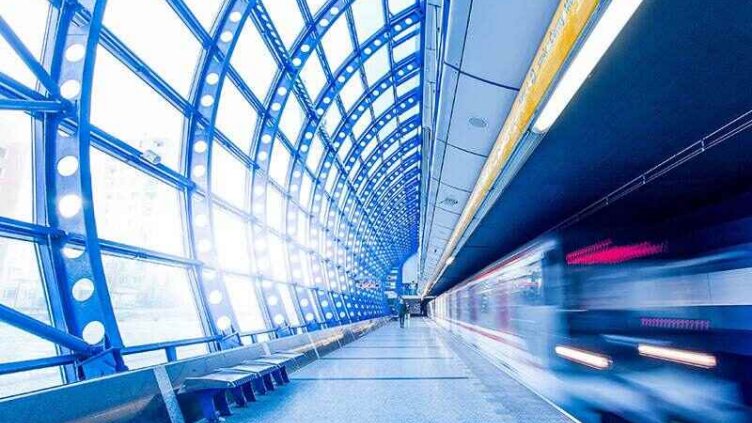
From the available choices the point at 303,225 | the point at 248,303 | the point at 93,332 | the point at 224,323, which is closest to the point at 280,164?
the point at 303,225

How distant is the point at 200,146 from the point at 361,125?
33.8 feet

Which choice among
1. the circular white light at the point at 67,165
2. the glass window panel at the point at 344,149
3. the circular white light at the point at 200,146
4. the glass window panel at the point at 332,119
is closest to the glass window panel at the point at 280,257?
the glass window panel at the point at 332,119

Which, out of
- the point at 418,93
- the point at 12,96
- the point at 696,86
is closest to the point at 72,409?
the point at 12,96

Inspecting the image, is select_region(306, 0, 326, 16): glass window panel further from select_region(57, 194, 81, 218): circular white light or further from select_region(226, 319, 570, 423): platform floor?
select_region(226, 319, 570, 423): platform floor

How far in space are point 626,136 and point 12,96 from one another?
570cm

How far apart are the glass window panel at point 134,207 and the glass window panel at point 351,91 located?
7.65 m

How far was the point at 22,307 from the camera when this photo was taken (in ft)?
13.7

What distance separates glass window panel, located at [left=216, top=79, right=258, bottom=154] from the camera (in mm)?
8703

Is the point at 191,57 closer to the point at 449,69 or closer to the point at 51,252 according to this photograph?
the point at 51,252

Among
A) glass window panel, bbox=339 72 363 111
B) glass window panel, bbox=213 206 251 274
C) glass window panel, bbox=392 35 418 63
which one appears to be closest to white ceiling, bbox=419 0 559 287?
A: glass window panel, bbox=213 206 251 274

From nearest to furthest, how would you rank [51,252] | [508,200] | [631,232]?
[51,252], [631,232], [508,200]

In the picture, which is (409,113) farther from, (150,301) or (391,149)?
(150,301)

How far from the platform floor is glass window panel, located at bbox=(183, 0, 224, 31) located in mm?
5859

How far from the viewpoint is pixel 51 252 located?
4312 mm
